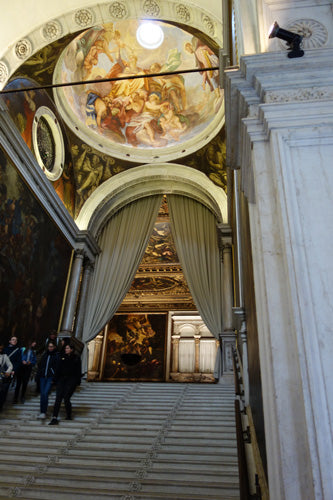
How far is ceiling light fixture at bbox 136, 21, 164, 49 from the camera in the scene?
37.1 ft

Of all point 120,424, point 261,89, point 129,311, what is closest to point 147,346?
point 129,311

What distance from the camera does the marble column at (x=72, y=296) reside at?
1075 centimetres

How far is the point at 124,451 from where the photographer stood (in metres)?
4.55

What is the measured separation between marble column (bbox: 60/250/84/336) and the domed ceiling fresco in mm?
3849

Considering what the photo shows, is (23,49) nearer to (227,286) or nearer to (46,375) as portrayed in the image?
(46,375)

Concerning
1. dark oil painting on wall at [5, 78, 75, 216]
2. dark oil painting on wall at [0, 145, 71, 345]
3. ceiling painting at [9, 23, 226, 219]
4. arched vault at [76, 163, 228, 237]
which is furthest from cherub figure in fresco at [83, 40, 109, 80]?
dark oil painting on wall at [0, 145, 71, 345]

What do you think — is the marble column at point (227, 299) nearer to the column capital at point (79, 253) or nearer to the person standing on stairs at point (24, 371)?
the column capital at point (79, 253)

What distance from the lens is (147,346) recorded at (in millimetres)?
17281

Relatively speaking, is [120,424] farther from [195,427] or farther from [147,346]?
[147,346]

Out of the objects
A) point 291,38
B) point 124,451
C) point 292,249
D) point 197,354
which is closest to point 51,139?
point 124,451

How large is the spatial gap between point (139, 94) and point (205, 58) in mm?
2639

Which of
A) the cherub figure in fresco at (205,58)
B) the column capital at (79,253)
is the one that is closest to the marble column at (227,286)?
the column capital at (79,253)

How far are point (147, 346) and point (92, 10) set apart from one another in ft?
43.2

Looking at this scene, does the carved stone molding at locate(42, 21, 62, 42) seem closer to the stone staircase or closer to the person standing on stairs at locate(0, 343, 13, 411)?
the person standing on stairs at locate(0, 343, 13, 411)
